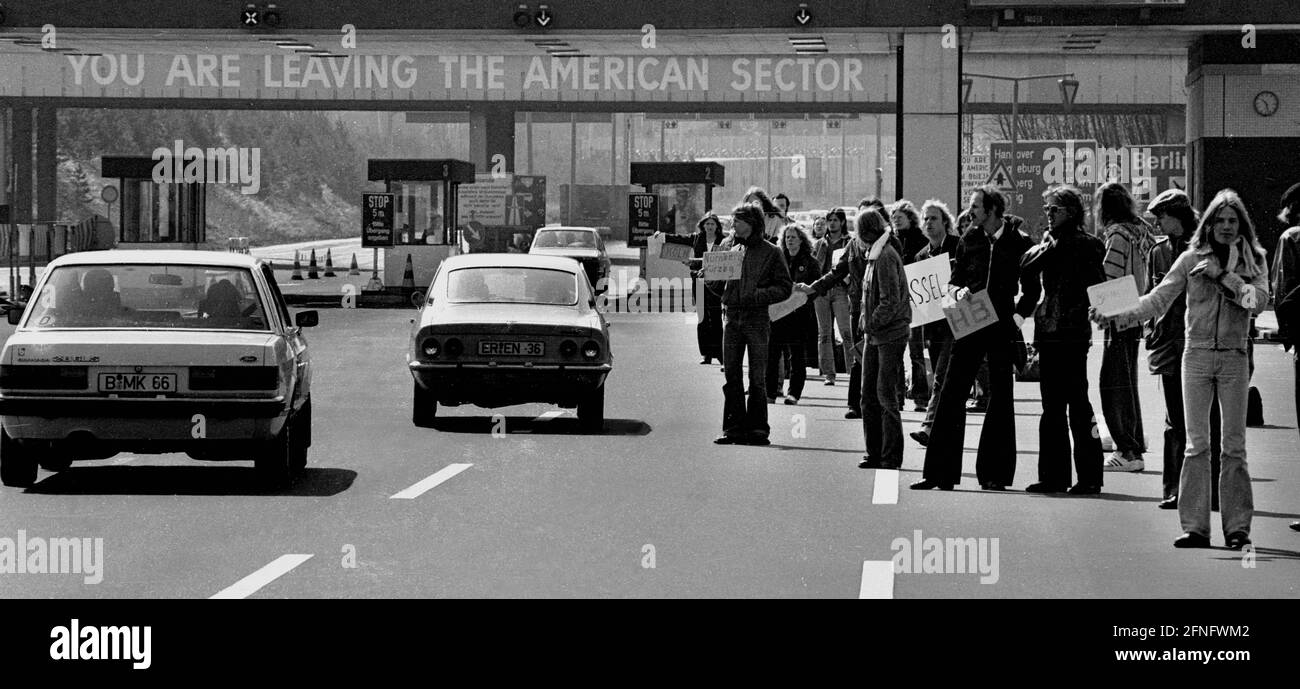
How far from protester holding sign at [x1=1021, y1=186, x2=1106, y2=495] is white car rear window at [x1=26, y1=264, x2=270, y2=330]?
448 cm

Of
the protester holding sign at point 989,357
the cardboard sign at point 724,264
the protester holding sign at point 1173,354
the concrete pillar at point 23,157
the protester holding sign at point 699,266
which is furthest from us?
the concrete pillar at point 23,157

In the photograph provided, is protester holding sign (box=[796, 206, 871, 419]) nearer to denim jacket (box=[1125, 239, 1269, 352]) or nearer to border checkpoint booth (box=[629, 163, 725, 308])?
denim jacket (box=[1125, 239, 1269, 352])

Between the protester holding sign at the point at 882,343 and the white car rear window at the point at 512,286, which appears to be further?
the white car rear window at the point at 512,286

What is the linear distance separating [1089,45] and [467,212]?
1959cm

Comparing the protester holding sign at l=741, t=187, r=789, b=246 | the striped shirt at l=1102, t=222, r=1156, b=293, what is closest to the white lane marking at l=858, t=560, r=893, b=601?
the striped shirt at l=1102, t=222, r=1156, b=293

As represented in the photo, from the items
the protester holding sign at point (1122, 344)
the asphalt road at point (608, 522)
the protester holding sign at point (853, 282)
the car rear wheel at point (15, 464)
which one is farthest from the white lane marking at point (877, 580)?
the protester holding sign at point (853, 282)

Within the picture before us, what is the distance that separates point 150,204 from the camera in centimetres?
4369

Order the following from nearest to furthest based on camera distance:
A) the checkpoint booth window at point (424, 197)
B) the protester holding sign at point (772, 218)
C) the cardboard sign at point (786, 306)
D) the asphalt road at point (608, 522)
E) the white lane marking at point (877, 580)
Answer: the white lane marking at point (877, 580) → the asphalt road at point (608, 522) → the cardboard sign at point (786, 306) → the protester holding sign at point (772, 218) → the checkpoint booth window at point (424, 197)

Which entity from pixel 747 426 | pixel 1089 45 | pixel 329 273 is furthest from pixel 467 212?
pixel 747 426

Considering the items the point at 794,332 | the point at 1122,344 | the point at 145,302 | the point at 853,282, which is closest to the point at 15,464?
the point at 145,302

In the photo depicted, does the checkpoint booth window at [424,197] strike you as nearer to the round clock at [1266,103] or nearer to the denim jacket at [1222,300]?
the round clock at [1266,103]

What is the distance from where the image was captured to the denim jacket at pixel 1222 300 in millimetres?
10148

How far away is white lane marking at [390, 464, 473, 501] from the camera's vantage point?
39.8 ft

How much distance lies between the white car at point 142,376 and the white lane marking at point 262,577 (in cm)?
256
